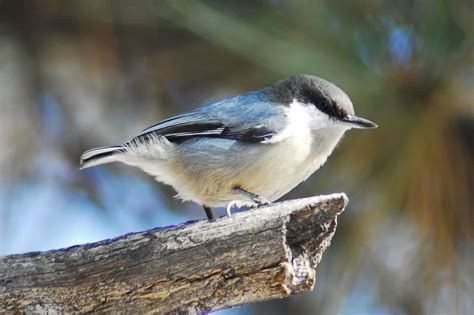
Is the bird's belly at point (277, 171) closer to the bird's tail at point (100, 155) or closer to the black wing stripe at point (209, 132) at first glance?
the black wing stripe at point (209, 132)

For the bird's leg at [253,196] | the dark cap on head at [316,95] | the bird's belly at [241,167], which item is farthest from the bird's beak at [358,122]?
the bird's leg at [253,196]

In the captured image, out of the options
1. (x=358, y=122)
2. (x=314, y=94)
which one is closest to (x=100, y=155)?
(x=314, y=94)

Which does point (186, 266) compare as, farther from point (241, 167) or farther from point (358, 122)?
point (358, 122)

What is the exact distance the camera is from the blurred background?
333 centimetres

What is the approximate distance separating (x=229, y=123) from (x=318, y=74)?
1.57 feet

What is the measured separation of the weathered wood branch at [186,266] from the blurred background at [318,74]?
1090 millimetres

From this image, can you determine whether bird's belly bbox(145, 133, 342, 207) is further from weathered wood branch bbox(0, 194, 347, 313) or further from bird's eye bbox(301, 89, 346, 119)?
weathered wood branch bbox(0, 194, 347, 313)

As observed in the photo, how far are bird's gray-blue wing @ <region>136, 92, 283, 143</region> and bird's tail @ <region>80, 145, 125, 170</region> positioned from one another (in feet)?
0.35

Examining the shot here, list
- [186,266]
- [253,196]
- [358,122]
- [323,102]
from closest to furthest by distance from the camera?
[186,266] → [253,196] → [358,122] → [323,102]

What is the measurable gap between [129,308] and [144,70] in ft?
7.28

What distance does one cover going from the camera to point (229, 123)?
3.26 meters

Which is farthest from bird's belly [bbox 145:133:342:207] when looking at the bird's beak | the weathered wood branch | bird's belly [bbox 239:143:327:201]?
the weathered wood branch

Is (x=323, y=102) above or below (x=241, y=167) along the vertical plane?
above

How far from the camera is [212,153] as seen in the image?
10.4 ft
